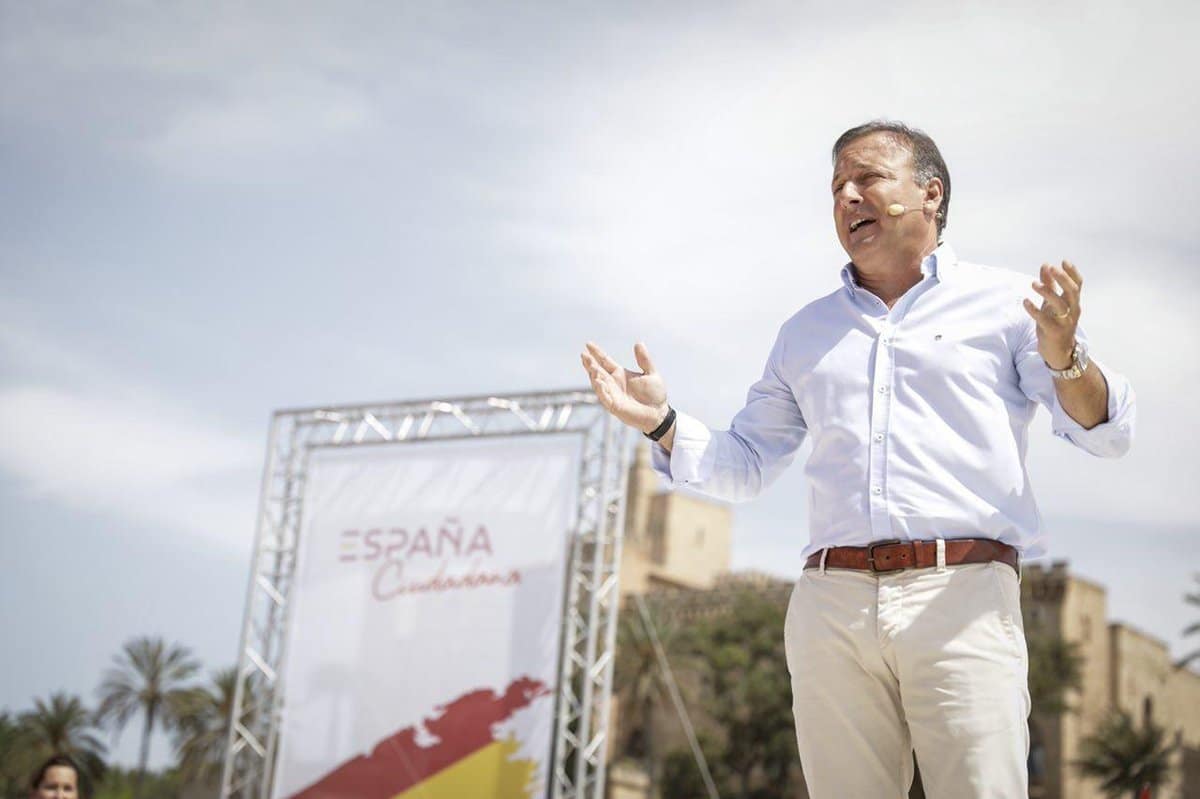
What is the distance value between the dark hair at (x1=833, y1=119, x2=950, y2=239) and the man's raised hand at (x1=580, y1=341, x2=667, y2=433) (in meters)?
Result: 0.53

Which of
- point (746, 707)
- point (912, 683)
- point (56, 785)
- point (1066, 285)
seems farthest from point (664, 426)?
point (746, 707)

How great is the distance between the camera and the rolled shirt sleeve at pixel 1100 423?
227 cm

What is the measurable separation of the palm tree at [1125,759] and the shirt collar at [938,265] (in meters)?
37.7

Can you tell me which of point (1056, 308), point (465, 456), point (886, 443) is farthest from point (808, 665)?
point (465, 456)

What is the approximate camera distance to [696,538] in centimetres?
6284

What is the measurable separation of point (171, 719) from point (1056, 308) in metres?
44.5

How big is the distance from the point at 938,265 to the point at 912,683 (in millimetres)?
754

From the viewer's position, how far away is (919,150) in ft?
8.34

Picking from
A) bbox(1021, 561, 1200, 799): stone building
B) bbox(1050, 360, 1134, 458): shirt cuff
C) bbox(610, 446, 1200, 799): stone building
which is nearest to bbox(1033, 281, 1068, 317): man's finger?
bbox(1050, 360, 1134, 458): shirt cuff

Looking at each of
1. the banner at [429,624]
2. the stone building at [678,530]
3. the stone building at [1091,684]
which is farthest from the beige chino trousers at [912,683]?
the stone building at [678,530]

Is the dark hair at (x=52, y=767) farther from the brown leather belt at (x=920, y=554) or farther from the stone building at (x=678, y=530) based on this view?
the stone building at (x=678, y=530)

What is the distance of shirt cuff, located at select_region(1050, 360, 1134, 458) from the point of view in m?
2.26

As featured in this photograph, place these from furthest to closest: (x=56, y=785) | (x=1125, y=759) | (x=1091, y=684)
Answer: (x=1091, y=684), (x=1125, y=759), (x=56, y=785)

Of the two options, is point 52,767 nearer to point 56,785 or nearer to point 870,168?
point 56,785
